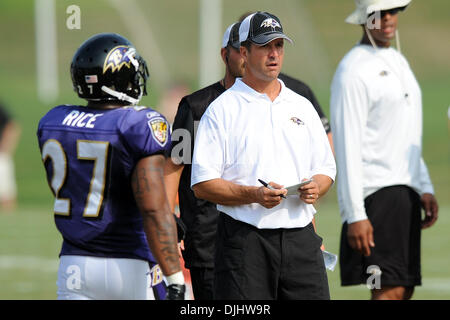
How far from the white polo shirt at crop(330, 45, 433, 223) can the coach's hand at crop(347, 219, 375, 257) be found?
8 cm

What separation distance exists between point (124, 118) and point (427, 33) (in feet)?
160

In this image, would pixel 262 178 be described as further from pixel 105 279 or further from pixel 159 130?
pixel 105 279

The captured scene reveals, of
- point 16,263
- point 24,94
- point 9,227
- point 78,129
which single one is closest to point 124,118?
point 78,129

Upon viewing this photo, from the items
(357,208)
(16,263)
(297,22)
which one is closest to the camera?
(357,208)

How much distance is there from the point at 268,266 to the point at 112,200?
86 cm

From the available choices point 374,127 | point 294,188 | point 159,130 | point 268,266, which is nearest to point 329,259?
point 268,266

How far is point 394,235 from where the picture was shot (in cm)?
675

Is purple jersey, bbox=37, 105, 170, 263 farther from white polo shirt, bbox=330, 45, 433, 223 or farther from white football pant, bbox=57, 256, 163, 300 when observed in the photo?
white polo shirt, bbox=330, 45, 433, 223

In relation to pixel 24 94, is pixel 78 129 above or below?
above

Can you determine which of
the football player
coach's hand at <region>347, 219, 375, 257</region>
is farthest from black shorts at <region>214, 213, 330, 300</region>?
coach's hand at <region>347, 219, 375, 257</region>

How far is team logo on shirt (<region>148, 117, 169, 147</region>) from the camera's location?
4586 millimetres
